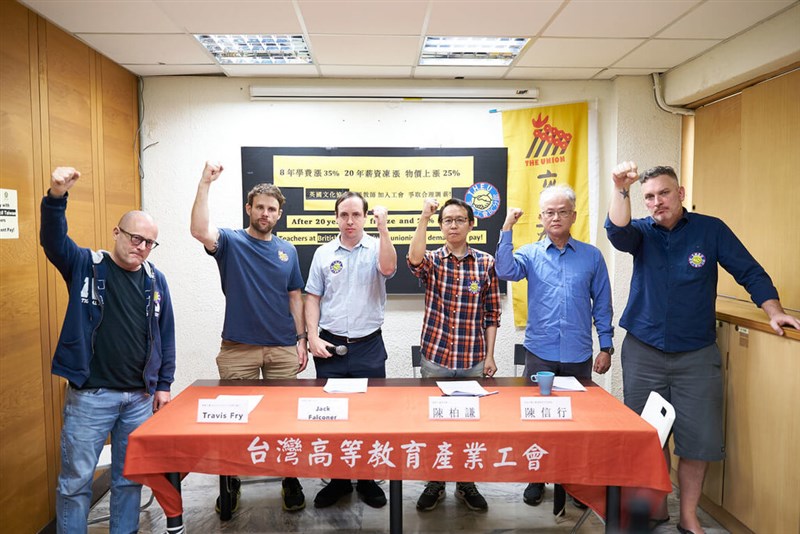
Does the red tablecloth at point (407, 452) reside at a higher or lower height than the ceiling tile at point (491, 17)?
lower

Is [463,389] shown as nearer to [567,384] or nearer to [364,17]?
[567,384]

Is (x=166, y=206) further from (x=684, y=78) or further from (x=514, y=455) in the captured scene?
(x=684, y=78)

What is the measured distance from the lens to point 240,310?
8.70ft

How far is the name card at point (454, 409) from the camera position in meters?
1.90

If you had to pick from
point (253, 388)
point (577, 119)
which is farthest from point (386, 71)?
point (253, 388)

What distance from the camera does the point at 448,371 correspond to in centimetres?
264

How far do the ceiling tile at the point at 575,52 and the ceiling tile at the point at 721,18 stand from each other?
250 millimetres

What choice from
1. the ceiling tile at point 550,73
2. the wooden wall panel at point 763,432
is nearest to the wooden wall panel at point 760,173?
the wooden wall panel at point 763,432

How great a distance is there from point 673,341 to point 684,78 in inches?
79.4

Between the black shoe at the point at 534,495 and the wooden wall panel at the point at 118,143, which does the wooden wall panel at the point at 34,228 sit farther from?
the black shoe at the point at 534,495

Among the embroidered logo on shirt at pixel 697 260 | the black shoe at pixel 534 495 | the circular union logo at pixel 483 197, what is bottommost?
the black shoe at pixel 534 495

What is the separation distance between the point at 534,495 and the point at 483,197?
6.78 feet

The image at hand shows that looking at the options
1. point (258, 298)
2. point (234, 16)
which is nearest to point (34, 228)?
point (258, 298)

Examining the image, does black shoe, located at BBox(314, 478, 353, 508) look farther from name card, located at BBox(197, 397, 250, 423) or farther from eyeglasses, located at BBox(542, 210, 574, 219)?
eyeglasses, located at BBox(542, 210, 574, 219)
